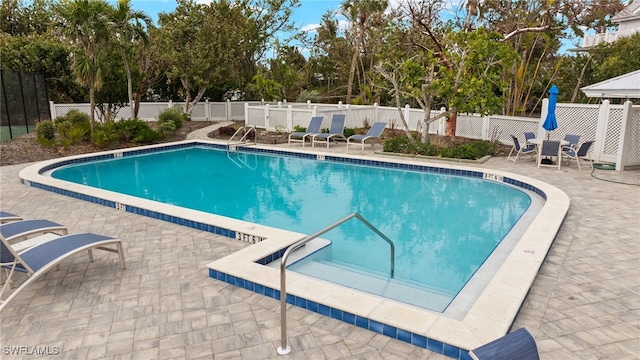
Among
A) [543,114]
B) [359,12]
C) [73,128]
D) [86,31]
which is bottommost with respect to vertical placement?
[73,128]

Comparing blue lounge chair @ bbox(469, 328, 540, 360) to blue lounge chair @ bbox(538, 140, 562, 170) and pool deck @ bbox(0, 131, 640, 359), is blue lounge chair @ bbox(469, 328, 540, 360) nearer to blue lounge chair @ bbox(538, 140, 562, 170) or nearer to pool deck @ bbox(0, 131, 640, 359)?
pool deck @ bbox(0, 131, 640, 359)

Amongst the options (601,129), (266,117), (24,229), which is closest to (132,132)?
(266,117)

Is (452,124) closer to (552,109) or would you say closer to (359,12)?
(552,109)

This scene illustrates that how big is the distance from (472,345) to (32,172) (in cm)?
1048

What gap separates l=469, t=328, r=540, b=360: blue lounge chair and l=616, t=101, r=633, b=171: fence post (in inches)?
399

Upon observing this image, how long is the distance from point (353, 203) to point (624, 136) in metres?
7.09

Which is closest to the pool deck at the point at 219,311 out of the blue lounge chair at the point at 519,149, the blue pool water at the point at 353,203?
the blue pool water at the point at 353,203

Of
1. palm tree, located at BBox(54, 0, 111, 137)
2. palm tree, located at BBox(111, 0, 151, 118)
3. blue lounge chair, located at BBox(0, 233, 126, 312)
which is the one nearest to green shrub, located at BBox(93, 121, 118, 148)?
palm tree, located at BBox(54, 0, 111, 137)

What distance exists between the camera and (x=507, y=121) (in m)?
A: 14.3

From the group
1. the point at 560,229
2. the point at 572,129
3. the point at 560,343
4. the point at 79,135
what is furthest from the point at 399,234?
the point at 79,135

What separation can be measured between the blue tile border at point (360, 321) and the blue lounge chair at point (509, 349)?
32.0 inches

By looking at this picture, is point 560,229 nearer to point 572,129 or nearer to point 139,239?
point 139,239

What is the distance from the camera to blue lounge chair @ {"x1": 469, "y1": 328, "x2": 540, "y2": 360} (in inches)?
89.7

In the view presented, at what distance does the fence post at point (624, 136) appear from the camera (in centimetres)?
1021
